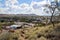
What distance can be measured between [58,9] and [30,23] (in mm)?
9419

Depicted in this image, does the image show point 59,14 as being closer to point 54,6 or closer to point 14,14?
point 54,6

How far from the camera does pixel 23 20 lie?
42.7 meters

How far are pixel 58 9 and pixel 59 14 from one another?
1.09m

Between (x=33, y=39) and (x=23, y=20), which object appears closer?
(x=33, y=39)

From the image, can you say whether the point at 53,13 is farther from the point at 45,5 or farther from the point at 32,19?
the point at 32,19

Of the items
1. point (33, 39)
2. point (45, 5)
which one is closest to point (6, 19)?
point (45, 5)

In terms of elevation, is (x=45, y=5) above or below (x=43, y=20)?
above

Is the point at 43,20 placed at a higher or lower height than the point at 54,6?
lower

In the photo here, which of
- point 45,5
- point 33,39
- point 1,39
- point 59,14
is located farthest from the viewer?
point 45,5

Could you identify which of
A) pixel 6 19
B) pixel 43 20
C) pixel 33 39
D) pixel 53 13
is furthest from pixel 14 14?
pixel 33 39

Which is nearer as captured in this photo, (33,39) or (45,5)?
(33,39)

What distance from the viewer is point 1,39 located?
18.8 m

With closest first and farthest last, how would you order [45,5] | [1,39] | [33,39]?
[1,39] → [33,39] → [45,5]

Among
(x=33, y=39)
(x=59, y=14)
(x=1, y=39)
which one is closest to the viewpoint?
(x=1, y=39)
